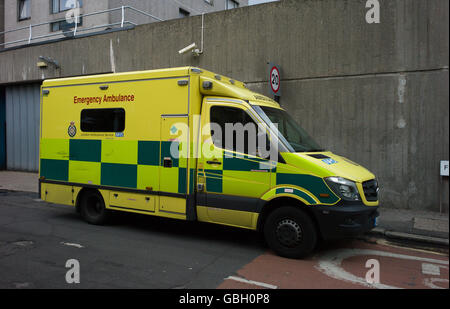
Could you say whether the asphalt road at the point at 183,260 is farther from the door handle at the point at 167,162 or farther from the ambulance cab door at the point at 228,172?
the door handle at the point at 167,162

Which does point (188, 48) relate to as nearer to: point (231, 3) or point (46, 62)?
point (46, 62)

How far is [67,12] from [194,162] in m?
15.0

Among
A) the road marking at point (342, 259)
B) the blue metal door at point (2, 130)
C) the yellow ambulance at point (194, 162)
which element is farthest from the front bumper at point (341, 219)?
the blue metal door at point (2, 130)

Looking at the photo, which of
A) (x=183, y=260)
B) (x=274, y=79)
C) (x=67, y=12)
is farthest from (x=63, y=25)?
(x=183, y=260)

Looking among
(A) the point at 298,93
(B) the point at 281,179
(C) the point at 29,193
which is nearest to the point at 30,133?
(C) the point at 29,193

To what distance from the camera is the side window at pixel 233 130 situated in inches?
227

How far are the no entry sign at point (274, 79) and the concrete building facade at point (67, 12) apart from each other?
26.5 ft

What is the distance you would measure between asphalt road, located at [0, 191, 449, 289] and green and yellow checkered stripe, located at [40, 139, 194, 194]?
37.2 inches

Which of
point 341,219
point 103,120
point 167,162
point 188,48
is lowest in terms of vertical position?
point 341,219

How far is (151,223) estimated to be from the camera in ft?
25.4

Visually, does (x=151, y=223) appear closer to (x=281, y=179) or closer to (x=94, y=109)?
(x=94, y=109)

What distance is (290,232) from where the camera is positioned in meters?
5.48
